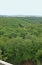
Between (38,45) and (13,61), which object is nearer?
(13,61)

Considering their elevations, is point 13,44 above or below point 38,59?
above

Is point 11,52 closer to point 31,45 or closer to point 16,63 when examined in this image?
point 16,63

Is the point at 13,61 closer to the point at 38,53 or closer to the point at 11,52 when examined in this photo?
the point at 11,52

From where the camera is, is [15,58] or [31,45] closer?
[15,58]

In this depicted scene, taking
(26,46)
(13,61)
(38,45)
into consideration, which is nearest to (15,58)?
(13,61)

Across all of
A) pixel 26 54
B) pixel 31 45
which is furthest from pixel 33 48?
pixel 26 54

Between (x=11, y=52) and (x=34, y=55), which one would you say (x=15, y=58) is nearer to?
(x=11, y=52)

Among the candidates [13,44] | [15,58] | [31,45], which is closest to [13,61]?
[15,58]

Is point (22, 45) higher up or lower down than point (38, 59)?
higher up
